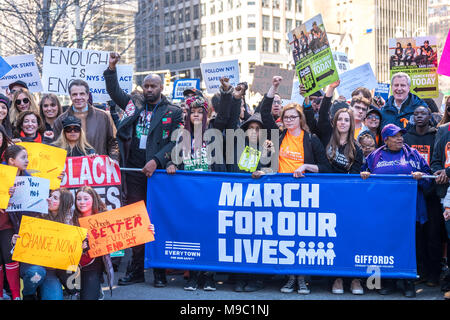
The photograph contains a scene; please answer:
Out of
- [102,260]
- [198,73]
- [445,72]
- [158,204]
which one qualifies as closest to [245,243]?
[158,204]

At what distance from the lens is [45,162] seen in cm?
562

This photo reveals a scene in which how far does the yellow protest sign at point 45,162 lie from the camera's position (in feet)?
18.3

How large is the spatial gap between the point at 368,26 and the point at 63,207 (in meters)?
114

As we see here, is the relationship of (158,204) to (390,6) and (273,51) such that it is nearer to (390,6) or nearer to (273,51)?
(273,51)

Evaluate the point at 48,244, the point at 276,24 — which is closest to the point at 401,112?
the point at 48,244

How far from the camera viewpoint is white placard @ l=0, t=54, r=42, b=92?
30.0 feet

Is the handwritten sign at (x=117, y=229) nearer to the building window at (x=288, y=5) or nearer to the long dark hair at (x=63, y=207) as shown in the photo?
the long dark hair at (x=63, y=207)

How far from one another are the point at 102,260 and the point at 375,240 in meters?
2.84

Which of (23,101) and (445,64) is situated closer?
(445,64)

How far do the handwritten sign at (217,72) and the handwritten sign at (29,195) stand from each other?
585 cm

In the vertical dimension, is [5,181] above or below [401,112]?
below

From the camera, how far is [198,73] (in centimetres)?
8881

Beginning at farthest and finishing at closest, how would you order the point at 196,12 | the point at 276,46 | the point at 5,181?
the point at 196,12, the point at 276,46, the point at 5,181

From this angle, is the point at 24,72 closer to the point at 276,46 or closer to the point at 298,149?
the point at 298,149
